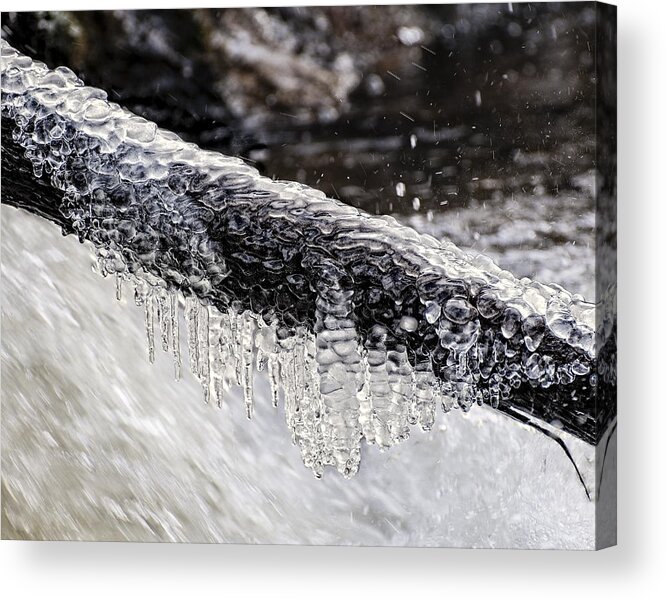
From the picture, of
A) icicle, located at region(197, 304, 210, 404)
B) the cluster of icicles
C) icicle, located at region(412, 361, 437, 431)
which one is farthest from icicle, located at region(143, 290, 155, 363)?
icicle, located at region(412, 361, 437, 431)

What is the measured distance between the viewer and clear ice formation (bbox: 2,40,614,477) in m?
2.82

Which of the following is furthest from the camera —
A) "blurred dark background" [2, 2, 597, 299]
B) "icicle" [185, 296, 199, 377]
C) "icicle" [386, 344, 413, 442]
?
"icicle" [185, 296, 199, 377]

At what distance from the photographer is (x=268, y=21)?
114 inches

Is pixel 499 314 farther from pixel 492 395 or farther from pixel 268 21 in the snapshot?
pixel 268 21

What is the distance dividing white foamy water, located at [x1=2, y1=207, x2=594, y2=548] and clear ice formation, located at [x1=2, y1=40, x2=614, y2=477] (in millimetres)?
47

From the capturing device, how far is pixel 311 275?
2.90 metres

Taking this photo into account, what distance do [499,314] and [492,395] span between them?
0.19 m

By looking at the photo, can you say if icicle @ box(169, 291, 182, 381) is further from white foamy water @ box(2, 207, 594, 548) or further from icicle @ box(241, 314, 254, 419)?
icicle @ box(241, 314, 254, 419)

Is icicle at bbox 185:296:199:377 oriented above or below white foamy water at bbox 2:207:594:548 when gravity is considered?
above

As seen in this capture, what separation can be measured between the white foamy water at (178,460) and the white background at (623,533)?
8 centimetres

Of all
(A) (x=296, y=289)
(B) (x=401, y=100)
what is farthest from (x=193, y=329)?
(B) (x=401, y=100)

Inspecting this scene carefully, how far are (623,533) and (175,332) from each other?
1.15m

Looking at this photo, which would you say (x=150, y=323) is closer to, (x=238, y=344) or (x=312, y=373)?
(x=238, y=344)

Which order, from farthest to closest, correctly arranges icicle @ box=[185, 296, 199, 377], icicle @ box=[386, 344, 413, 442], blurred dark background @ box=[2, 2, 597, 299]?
icicle @ box=[185, 296, 199, 377], icicle @ box=[386, 344, 413, 442], blurred dark background @ box=[2, 2, 597, 299]
